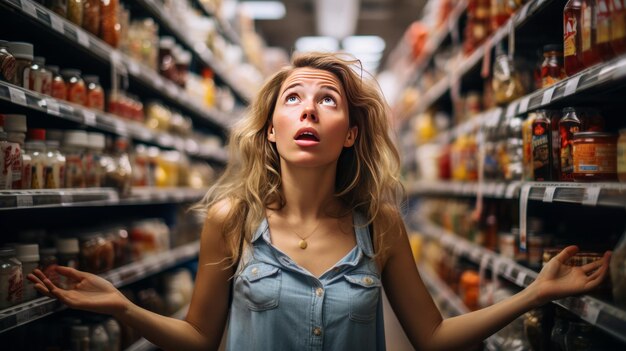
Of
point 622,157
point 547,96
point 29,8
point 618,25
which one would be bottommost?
point 622,157

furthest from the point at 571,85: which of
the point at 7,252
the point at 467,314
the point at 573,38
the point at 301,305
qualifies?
the point at 7,252

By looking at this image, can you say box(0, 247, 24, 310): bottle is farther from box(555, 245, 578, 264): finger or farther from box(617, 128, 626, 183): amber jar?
box(617, 128, 626, 183): amber jar

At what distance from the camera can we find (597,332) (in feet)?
6.04

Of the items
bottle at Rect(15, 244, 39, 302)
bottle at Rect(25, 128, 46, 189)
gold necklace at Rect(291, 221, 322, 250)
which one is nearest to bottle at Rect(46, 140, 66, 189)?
bottle at Rect(25, 128, 46, 189)

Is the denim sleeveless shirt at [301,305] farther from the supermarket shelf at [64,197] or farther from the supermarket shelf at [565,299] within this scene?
the supermarket shelf at [64,197]

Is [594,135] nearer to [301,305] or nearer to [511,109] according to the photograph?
[511,109]

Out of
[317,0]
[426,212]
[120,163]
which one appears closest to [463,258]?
[426,212]

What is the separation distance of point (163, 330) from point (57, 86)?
1095mm

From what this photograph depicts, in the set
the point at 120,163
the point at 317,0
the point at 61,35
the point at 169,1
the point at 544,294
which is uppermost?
the point at 317,0

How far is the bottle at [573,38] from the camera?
171cm

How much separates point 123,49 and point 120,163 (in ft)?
2.03

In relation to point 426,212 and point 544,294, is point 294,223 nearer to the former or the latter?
point 544,294

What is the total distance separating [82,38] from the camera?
2.29m

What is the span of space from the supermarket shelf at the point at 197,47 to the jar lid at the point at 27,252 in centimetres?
97
